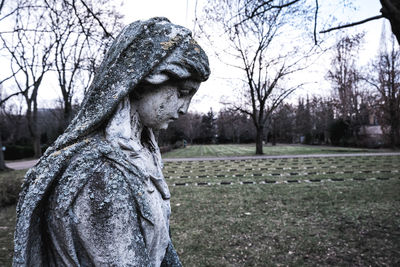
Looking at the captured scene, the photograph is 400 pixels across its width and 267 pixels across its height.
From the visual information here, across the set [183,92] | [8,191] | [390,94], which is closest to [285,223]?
[183,92]

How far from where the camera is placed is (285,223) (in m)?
6.39

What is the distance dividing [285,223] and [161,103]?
6.07 m

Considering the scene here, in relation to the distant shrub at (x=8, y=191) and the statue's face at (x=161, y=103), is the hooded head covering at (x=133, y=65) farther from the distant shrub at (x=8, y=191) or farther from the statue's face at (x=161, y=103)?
the distant shrub at (x=8, y=191)

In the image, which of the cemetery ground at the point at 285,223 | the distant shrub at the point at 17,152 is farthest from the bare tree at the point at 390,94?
the distant shrub at the point at 17,152

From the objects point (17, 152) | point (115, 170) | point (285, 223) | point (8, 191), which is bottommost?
point (285, 223)

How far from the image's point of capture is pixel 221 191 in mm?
9773

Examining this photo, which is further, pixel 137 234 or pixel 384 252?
pixel 384 252

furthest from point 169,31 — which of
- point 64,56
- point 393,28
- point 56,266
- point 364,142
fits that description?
point 364,142

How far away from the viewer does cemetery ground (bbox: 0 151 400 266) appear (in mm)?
4816

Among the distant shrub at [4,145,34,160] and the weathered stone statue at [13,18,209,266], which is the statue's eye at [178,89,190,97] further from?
the distant shrub at [4,145,34,160]

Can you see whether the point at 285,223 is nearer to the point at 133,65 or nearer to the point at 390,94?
the point at 133,65

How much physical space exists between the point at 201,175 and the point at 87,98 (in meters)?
12.6

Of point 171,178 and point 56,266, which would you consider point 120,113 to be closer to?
point 56,266

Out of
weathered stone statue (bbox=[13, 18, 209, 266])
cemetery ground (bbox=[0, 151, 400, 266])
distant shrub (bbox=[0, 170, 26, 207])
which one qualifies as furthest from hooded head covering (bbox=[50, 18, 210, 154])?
distant shrub (bbox=[0, 170, 26, 207])
